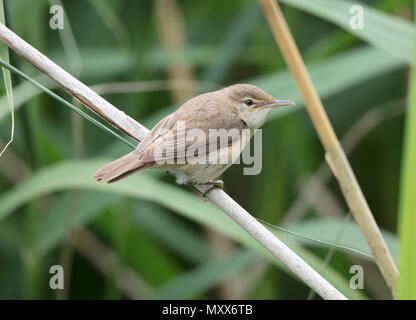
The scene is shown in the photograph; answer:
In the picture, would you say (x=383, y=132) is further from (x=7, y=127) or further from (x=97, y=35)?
(x=7, y=127)

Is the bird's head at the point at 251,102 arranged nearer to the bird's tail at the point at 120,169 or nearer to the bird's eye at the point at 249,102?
the bird's eye at the point at 249,102

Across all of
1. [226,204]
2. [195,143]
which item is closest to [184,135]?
A: [195,143]

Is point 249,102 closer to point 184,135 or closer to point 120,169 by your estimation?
point 184,135

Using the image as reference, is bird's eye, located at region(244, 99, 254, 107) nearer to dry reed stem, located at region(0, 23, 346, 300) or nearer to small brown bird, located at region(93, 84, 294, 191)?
small brown bird, located at region(93, 84, 294, 191)

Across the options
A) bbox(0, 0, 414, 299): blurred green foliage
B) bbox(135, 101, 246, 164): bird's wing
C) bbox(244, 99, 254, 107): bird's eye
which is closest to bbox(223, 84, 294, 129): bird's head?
bbox(244, 99, 254, 107): bird's eye

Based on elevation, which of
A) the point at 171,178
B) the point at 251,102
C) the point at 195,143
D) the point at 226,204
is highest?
the point at 171,178

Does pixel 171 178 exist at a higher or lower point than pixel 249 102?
higher

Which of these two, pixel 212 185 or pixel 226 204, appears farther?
pixel 212 185
